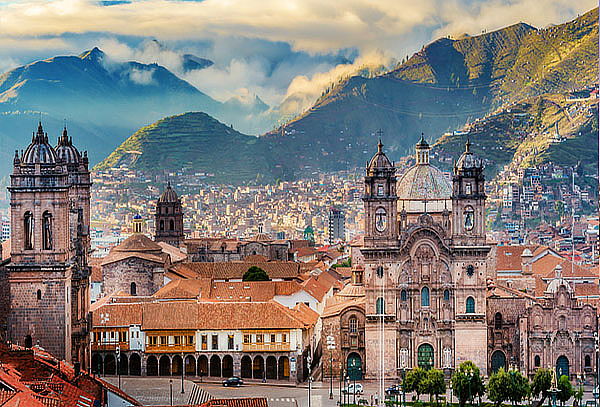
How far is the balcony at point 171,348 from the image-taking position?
214 ft

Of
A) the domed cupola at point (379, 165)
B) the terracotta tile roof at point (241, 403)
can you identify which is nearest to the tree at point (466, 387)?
the domed cupola at point (379, 165)

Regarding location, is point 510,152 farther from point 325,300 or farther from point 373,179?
point 373,179

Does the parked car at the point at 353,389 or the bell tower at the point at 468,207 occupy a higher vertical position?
the bell tower at the point at 468,207

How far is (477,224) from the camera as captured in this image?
65.4m

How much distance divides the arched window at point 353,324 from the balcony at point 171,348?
7763 mm

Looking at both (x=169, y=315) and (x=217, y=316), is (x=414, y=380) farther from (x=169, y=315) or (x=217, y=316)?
(x=169, y=315)

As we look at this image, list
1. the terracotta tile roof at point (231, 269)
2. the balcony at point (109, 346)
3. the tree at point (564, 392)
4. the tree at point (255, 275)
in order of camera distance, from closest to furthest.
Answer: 1. the tree at point (564, 392)
2. the balcony at point (109, 346)
3. the tree at point (255, 275)
4. the terracotta tile roof at point (231, 269)

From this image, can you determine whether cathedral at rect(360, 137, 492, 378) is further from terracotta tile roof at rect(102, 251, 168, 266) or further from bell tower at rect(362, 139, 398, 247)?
terracotta tile roof at rect(102, 251, 168, 266)

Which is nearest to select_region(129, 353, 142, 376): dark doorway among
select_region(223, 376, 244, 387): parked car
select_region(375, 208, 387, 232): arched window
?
select_region(223, 376, 244, 387): parked car

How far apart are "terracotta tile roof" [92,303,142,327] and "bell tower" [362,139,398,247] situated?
1202 cm

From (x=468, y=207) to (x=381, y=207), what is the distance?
437cm

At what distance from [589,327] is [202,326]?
19.0 meters

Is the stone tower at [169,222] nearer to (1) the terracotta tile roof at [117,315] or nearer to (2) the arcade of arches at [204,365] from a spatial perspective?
(1) the terracotta tile roof at [117,315]

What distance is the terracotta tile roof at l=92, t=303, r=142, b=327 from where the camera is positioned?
214ft
